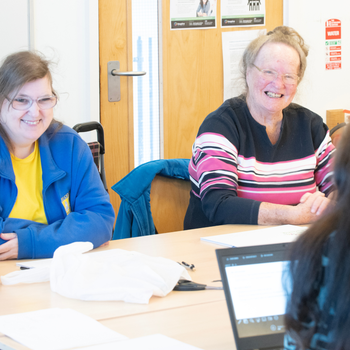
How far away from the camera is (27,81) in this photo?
62.8 inches

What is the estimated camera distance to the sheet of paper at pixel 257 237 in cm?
147

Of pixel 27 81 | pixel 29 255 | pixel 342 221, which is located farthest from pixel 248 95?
pixel 342 221

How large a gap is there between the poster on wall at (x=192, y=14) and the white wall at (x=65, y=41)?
0.52 m

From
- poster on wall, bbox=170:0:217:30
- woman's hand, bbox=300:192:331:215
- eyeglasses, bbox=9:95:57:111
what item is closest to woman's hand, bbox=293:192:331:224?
woman's hand, bbox=300:192:331:215

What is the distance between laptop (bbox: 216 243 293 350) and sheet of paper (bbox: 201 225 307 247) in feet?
1.80

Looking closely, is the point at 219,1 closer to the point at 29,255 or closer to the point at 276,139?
the point at 276,139

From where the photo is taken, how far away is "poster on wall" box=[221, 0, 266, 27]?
3.27m

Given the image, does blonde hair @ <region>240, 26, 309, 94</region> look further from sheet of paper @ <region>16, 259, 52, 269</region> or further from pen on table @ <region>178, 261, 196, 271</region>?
sheet of paper @ <region>16, 259, 52, 269</region>

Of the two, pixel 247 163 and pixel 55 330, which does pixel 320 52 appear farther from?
pixel 55 330

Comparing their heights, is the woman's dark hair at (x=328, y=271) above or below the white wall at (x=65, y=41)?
below

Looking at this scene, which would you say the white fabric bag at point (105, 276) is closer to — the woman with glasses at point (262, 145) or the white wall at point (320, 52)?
the woman with glasses at point (262, 145)

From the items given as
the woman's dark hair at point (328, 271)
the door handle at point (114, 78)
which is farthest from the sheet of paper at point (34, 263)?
the door handle at point (114, 78)

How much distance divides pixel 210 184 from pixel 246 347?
105cm

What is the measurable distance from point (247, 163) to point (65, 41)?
60.7 inches
